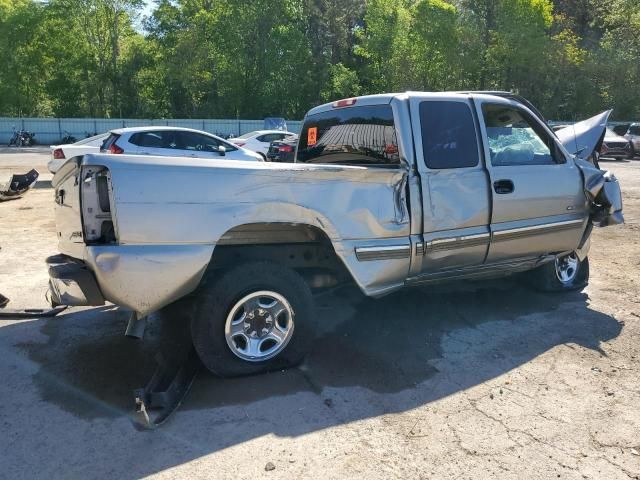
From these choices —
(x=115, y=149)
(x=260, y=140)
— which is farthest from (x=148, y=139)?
(x=260, y=140)

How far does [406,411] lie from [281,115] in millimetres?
41024

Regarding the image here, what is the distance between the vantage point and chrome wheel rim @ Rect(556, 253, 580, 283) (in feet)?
19.7

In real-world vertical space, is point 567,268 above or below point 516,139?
below

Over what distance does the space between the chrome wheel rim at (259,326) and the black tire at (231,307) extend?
0.03m

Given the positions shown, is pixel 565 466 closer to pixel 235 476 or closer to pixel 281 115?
pixel 235 476

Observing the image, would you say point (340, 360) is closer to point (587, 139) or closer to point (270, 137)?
point (587, 139)

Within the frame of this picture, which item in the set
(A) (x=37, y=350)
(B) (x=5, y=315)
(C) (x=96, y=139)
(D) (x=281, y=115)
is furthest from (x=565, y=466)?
(D) (x=281, y=115)

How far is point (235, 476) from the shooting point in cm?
296

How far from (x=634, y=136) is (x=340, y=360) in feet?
87.4

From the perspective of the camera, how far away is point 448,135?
482 cm

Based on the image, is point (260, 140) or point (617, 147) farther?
point (617, 147)

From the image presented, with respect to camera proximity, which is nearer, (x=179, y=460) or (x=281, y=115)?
(x=179, y=460)

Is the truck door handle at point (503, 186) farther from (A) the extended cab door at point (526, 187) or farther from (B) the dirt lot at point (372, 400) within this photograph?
(B) the dirt lot at point (372, 400)

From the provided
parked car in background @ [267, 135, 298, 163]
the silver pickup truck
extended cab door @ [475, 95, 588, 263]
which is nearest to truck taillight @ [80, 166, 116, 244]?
the silver pickup truck
